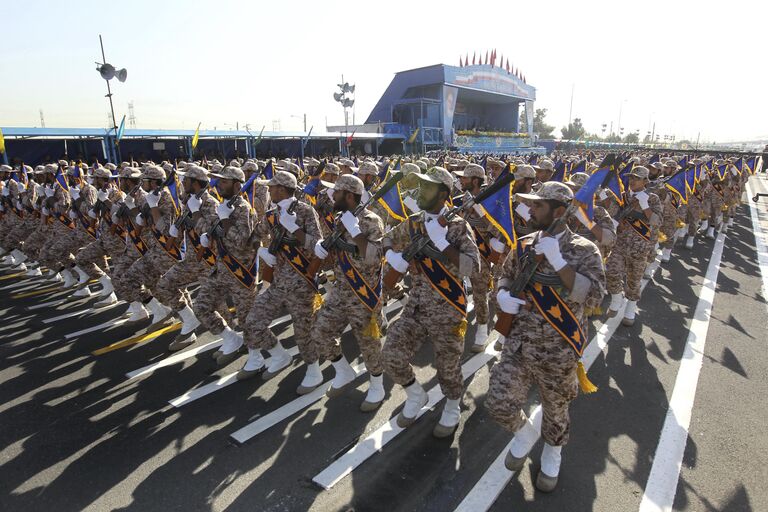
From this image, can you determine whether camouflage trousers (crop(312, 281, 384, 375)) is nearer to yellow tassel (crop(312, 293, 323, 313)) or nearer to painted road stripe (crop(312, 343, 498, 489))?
yellow tassel (crop(312, 293, 323, 313))

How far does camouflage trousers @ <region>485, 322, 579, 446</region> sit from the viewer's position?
11.1 feet

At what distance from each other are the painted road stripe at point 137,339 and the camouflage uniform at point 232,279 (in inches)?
65.9

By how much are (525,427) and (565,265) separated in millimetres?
1483

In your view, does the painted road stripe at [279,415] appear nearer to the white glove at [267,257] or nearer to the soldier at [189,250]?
the white glove at [267,257]

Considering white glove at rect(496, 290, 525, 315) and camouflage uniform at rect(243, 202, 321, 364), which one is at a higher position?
white glove at rect(496, 290, 525, 315)

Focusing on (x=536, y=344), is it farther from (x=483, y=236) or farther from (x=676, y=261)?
(x=676, y=261)

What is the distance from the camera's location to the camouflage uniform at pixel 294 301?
5023 millimetres

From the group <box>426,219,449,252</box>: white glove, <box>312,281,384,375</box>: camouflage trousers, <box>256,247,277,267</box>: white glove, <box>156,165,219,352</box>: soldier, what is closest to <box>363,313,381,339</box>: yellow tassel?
<box>312,281,384,375</box>: camouflage trousers

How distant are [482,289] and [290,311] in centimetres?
261

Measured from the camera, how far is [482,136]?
51312mm

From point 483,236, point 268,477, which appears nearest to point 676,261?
point 483,236

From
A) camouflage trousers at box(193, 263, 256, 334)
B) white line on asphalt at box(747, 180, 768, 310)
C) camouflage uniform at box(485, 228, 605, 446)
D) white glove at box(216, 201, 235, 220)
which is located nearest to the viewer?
camouflage uniform at box(485, 228, 605, 446)

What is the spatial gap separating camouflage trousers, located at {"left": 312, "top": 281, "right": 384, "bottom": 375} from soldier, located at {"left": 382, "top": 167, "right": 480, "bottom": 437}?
541 millimetres

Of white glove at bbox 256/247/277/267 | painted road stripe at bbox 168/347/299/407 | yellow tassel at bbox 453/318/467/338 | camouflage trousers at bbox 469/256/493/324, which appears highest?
white glove at bbox 256/247/277/267
